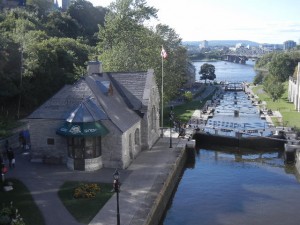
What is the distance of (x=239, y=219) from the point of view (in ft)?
77.4

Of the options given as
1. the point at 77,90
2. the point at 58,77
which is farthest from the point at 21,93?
the point at 77,90

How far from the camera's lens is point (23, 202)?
23031mm

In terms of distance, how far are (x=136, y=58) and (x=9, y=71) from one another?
1626cm

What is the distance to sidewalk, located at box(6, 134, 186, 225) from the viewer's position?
21109mm

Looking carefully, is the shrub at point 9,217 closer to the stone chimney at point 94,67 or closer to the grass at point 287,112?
the stone chimney at point 94,67

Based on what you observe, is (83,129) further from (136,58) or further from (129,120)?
(136,58)

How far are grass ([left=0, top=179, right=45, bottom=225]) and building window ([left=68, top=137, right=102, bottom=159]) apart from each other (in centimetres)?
480

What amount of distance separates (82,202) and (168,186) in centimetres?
727

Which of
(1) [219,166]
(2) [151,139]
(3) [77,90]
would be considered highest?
(3) [77,90]

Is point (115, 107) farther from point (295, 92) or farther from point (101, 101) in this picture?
point (295, 92)

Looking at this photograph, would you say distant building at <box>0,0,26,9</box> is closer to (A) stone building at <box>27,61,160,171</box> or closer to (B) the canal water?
(A) stone building at <box>27,61,160,171</box>

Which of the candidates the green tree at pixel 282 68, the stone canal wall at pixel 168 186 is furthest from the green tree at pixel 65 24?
the stone canal wall at pixel 168 186

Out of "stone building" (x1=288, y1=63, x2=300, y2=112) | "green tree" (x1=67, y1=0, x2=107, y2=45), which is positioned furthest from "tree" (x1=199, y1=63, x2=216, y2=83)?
"stone building" (x1=288, y1=63, x2=300, y2=112)

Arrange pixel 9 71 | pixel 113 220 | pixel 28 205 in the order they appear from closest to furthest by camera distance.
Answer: pixel 113 220 < pixel 28 205 < pixel 9 71
